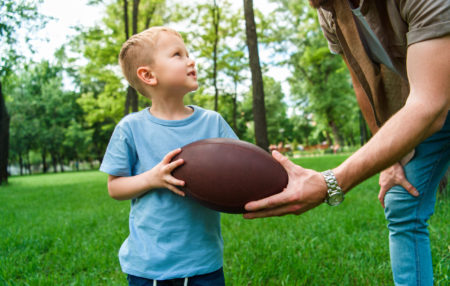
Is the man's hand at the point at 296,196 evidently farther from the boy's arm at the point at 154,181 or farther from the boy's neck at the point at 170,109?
the boy's neck at the point at 170,109

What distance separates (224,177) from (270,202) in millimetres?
256

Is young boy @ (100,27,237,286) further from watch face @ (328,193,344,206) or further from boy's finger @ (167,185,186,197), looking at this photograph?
watch face @ (328,193,344,206)

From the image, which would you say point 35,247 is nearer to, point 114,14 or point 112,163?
point 112,163

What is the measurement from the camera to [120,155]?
1776 mm

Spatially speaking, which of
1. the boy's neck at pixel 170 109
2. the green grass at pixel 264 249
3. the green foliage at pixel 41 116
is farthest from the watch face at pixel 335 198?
the green foliage at pixel 41 116

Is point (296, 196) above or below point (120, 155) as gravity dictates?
below

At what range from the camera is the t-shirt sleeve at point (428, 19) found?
1403 mm

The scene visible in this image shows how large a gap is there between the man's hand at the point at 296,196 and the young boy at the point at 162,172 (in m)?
0.35

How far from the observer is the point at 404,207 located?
6.37ft

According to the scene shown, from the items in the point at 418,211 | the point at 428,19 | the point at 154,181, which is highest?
the point at 428,19

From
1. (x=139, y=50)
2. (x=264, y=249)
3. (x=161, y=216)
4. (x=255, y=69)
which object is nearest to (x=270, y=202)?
(x=161, y=216)

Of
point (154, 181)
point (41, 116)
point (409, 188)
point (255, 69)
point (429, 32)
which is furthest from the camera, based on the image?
point (41, 116)

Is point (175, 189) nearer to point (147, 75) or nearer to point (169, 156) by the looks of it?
point (169, 156)

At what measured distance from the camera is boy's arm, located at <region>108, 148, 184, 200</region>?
63.8 inches
